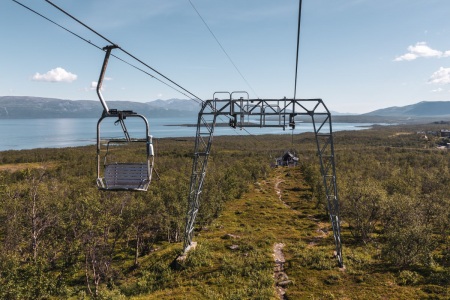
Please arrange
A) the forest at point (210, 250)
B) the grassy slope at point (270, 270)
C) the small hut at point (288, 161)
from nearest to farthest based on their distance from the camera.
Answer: the grassy slope at point (270, 270) < the forest at point (210, 250) < the small hut at point (288, 161)

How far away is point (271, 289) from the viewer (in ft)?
85.6

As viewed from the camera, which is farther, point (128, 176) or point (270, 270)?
point (270, 270)

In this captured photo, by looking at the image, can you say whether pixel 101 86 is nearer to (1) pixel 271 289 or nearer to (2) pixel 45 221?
(1) pixel 271 289

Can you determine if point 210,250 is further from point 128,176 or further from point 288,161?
point 288,161

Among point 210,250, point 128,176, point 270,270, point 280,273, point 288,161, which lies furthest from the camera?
point 288,161

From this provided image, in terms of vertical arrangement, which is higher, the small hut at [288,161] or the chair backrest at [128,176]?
the chair backrest at [128,176]

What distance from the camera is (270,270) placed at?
102 feet

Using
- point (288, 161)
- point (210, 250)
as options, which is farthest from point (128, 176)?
point (288, 161)

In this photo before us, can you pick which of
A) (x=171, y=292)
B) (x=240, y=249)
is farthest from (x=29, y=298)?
(x=240, y=249)

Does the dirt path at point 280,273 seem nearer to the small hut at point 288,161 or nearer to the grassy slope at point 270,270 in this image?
the grassy slope at point 270,270

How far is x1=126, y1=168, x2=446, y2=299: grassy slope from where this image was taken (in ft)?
83.9

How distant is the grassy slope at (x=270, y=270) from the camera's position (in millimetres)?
25578

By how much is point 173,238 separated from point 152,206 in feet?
37.7

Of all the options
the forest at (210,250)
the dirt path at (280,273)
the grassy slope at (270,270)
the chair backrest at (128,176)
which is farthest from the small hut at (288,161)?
the chair backrest at (128,176)
